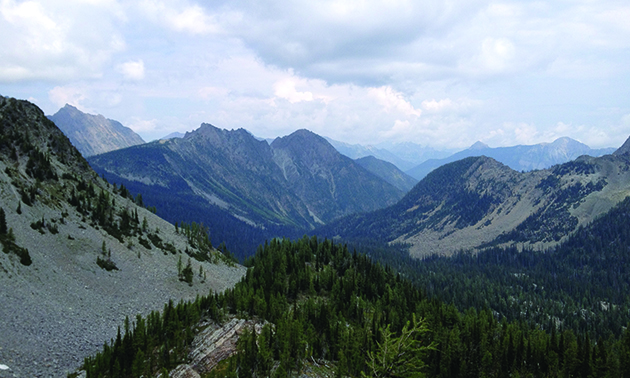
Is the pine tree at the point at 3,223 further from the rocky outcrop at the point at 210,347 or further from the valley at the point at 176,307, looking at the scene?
the rocky outcrop at the point at 210,347

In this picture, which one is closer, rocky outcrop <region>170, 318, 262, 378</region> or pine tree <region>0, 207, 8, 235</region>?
rocky outcrop <region>170, 318, 262, 378</region>

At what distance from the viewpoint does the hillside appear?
56906 mm

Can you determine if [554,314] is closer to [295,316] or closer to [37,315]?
[295,316]

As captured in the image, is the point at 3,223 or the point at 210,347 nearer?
the point at 210,347

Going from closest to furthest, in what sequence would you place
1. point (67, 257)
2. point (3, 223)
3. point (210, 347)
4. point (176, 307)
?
point (210, 347), point (176, 307), point (3, 223), point (67, 257)

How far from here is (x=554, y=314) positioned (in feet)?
597

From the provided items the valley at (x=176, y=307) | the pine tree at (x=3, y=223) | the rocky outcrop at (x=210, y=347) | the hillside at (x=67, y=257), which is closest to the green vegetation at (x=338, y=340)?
the valley at (x=176, y=307)

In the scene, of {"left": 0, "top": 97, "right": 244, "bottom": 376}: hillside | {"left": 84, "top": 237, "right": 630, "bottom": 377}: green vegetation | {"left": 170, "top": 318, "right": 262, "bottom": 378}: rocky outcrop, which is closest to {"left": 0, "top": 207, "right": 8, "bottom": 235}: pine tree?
{"left": 0, "top": 97, "right": 244, "bottom": 376}: hillside

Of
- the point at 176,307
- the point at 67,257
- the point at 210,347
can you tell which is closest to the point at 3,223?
the point at 67,257

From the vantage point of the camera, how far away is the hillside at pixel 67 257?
56.9m

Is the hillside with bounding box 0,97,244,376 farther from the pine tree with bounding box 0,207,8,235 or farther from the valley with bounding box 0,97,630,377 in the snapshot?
the valley with bounding box 0,97,630,377

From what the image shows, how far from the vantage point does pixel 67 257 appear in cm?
8056

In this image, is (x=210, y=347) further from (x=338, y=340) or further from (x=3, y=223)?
(x=3, y=223)

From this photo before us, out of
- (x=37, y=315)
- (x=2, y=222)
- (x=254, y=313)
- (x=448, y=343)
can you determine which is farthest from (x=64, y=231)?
(x=448, y=343)
